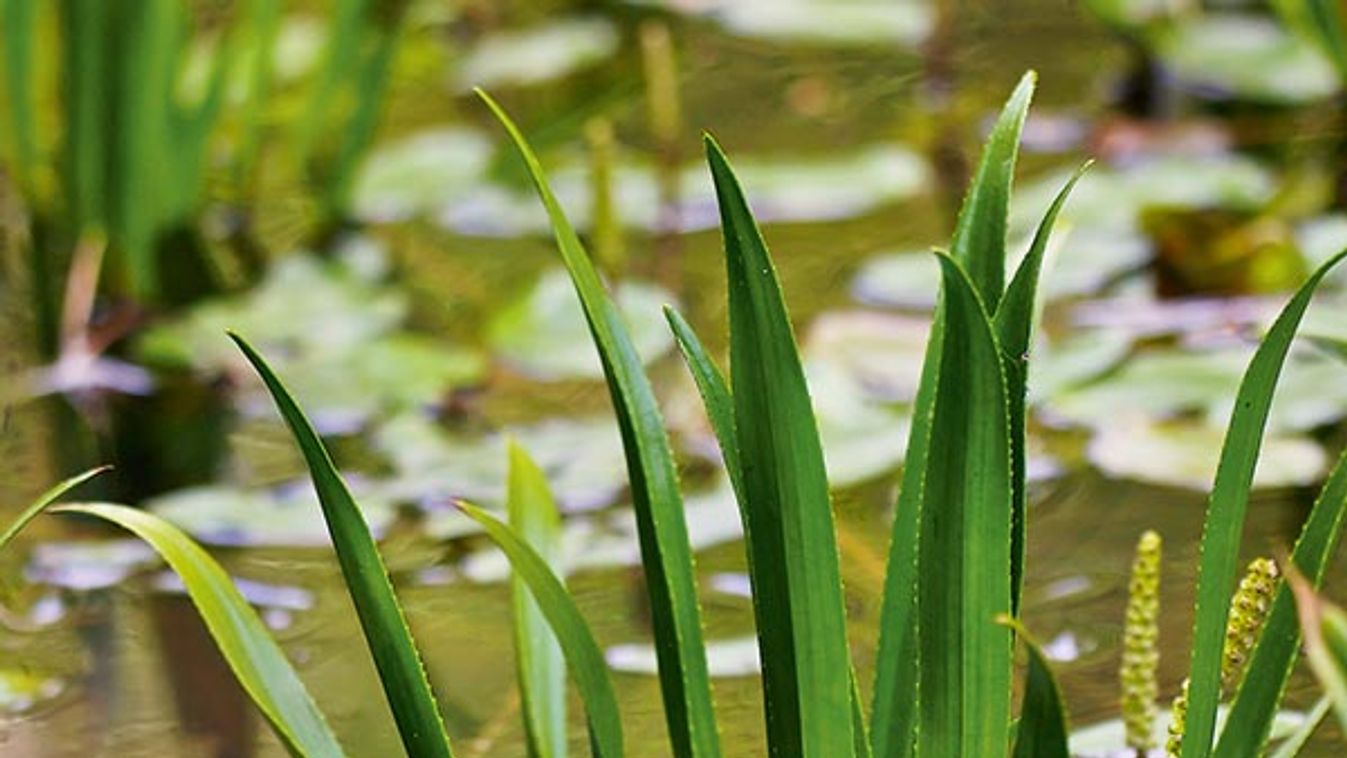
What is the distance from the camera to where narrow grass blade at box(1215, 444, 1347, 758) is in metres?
0.73

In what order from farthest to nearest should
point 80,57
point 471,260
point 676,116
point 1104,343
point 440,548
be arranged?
point 676,116
point 471,260
point 80,57
point 1104,343
point 440,548

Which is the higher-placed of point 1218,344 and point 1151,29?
point 1151,29

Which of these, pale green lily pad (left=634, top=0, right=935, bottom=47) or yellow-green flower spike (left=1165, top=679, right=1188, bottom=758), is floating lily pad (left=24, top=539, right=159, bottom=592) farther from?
pale green lily pad (left=634, top=0, right=935, bottom=47)

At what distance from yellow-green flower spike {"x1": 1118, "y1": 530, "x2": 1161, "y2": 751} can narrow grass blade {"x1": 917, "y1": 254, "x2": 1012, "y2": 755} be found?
0.12 metres

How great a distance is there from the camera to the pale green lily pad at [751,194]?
176cm

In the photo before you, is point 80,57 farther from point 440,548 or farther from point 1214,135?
point 1214,135

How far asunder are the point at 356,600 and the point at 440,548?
0.58 m

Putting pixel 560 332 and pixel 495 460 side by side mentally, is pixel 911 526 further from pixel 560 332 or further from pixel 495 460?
pixel 560 332

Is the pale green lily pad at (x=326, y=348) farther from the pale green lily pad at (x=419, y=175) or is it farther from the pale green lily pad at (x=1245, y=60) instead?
the pale green lily pad at (x=1245, y=60)

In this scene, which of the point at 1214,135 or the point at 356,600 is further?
the point at 1214,135

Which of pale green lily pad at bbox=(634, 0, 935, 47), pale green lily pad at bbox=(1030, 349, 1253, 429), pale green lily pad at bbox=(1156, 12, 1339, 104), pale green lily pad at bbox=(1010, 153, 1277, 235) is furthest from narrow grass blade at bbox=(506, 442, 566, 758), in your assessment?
pale green lily pad at bbox=(634, 0, 935, 47)

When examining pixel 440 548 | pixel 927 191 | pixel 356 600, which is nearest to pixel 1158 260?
pixel 927 191

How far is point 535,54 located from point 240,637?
4.66 feet

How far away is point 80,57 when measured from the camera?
160cm
